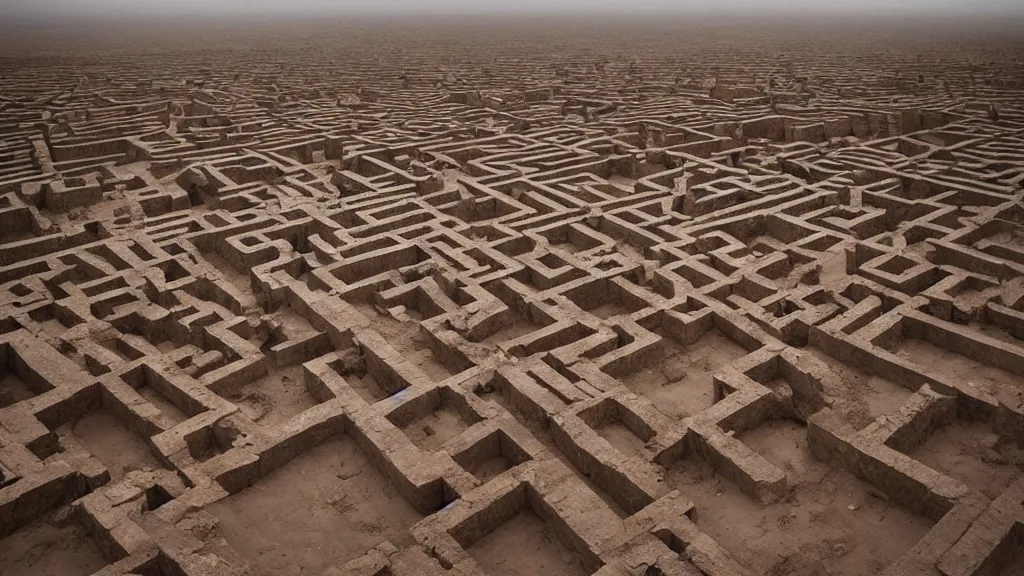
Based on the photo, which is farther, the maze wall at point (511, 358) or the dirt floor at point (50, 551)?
the maze wall at point (511, 358)

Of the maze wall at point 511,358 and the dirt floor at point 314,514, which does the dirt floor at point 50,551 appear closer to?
the maze wall at point 511,358

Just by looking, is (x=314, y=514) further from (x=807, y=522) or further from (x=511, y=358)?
(x=807, y=522)

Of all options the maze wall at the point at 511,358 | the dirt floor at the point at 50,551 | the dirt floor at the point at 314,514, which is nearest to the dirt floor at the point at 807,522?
the maze wall at the point at 511,358

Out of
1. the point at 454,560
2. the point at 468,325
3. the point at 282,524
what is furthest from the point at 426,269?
the point at 454,560

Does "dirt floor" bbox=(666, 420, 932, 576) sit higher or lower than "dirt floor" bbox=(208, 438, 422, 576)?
higher

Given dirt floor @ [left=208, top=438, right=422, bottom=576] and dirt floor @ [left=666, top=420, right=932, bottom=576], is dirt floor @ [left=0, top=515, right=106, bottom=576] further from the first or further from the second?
dirt floor @ [left=666, top=420, right=932, bottom=576]

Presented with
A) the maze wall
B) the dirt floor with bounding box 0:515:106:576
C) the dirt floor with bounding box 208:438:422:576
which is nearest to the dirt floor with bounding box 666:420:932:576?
→ the maze wall

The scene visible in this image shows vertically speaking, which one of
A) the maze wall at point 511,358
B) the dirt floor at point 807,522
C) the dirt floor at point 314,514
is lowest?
the dirt floor at point 314,514

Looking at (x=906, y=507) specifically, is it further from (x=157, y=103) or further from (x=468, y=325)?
(x=157, y=103)
